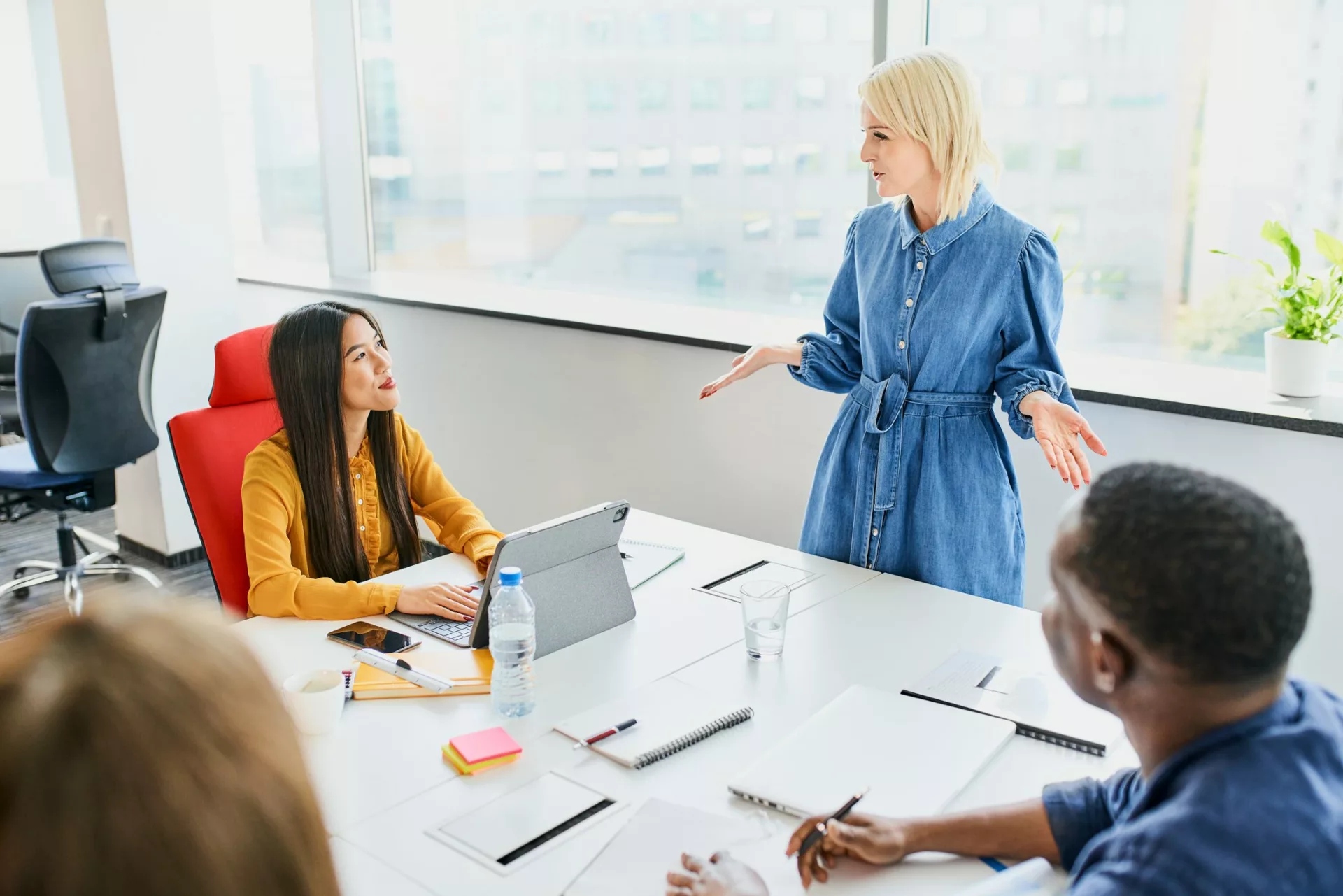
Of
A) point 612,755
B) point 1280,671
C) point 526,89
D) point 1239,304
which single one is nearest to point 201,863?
point 1280,671

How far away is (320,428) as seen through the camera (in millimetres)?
2168

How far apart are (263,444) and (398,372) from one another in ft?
6.74

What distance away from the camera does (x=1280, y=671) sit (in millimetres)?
905

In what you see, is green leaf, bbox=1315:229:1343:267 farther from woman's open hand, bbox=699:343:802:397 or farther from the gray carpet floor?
the gray carpet floor

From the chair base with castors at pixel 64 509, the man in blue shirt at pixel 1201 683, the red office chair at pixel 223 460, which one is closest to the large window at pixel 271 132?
the chair base with castors at pixel 64 509

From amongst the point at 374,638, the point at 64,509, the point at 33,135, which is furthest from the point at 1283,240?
the point at 33,135

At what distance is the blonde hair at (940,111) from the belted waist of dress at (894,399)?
33 cm

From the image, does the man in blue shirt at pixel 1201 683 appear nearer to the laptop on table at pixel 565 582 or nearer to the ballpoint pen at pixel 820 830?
the ballpoint pen at pixel 820 830

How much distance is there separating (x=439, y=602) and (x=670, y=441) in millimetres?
1566

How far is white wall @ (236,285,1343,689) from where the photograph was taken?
228 centimetres

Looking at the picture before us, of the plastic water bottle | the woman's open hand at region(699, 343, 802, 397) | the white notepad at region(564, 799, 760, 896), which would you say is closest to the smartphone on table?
the plastic water bottle

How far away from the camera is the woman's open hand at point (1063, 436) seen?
1.89 meters

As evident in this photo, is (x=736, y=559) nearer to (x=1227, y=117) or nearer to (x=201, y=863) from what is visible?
(x=1227, y=117)

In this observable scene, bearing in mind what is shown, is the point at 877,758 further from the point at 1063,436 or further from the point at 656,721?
the point at 1063,436
